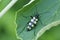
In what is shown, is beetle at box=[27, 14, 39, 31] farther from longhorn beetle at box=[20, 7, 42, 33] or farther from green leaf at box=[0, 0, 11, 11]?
green leaf at box=[0, 0, 11, 11]

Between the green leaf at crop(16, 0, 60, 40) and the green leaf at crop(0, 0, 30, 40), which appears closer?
the green leaf at crop(16, 0, 60, 40)

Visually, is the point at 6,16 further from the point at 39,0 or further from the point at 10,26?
the point at 39,0

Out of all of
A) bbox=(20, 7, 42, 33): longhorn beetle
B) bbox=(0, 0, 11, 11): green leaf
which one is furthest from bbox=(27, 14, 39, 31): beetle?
bbox=(0, 0, 11, 11): green leaf

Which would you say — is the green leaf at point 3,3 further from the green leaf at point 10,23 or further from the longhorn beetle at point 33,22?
the longhorn beetle at point 33,22

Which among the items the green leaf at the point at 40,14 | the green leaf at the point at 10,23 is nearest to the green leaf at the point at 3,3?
the green leaf at the point at 10,23

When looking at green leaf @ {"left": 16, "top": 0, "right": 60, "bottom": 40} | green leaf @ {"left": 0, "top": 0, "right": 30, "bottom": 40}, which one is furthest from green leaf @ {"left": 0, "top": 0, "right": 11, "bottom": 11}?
green leaf @ {"left": 16, "top": 0, "right": 60, "bottom": 40}

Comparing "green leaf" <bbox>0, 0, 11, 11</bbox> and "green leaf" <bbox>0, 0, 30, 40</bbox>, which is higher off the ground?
"green leaf" <bbox>0, 0, 11, 11</bbox>

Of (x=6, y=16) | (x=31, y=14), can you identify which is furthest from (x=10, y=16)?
(x=31, y=14)

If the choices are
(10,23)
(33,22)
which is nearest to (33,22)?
(33,22)
